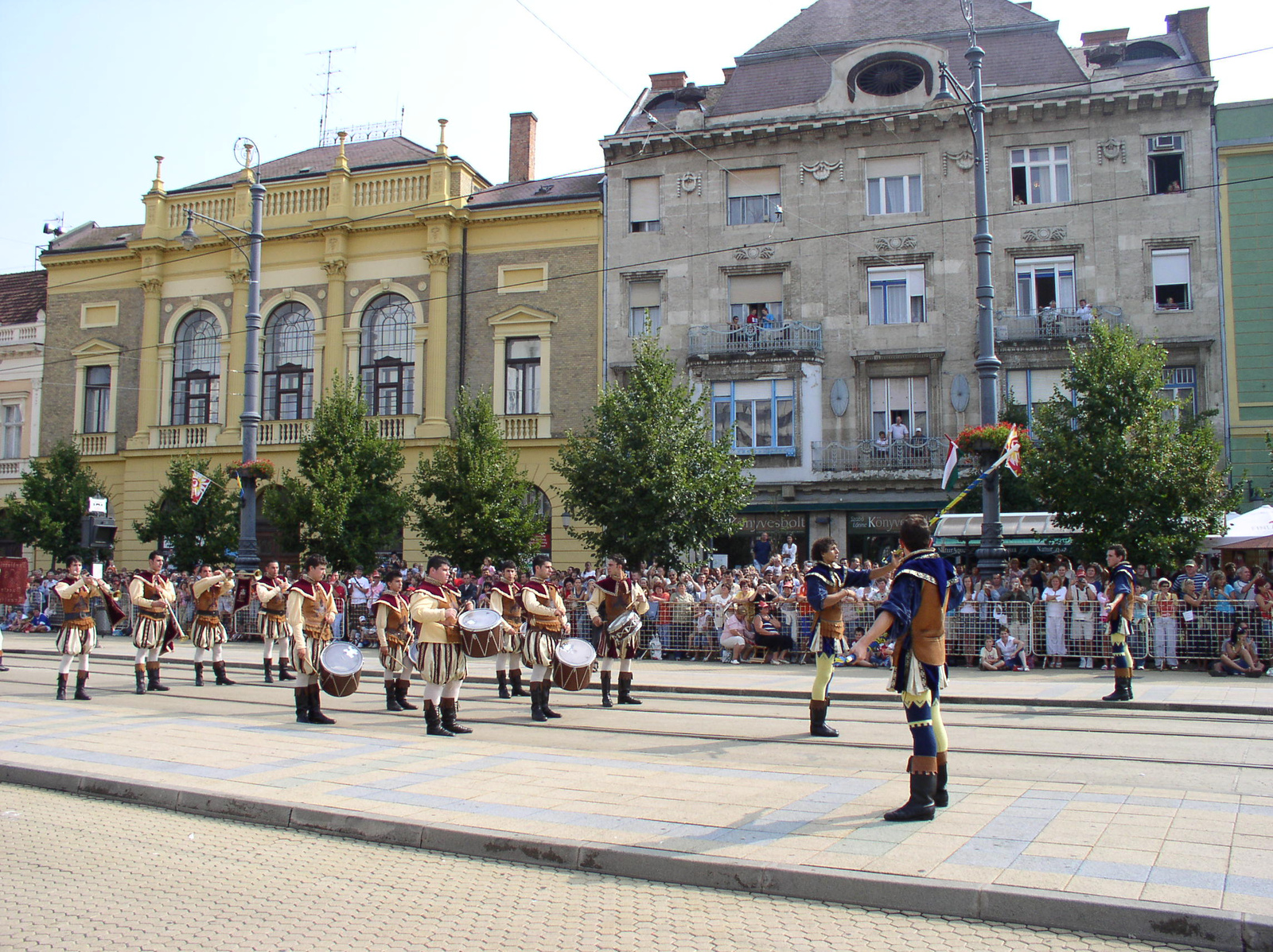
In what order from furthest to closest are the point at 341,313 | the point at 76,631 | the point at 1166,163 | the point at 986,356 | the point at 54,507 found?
the point at 341,313, the point at 54,507, the point at 1166,163, the point at 986,356, the point at 76,631

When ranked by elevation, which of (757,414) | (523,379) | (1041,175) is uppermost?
(1041,175)

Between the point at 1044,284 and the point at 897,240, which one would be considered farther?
the point at 897,240

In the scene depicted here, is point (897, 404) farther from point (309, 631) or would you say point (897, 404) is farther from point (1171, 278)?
point (309, 631)

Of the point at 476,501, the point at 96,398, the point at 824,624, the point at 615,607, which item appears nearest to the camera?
the point at 824,624

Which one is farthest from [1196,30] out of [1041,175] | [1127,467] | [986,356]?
[986,356]

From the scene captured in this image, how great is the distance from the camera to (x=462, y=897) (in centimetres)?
544

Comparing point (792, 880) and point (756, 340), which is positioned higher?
point (756, 340)

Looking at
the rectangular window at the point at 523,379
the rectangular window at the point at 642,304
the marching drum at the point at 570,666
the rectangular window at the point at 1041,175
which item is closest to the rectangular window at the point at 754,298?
the rectangular window at the point at 642,304

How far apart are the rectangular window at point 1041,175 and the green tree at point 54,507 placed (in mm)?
30183

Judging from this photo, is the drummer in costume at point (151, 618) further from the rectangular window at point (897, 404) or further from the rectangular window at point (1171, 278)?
the rectangular window at point (1171, 278)

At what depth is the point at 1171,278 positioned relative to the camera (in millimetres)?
29000

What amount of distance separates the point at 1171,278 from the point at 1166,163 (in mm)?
3282

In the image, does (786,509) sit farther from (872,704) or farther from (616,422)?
(872,704)

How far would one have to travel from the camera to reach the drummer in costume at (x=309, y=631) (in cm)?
1147
